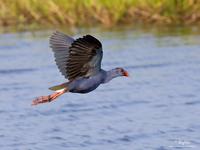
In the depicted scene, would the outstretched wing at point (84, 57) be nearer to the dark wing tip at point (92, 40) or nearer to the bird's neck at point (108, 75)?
the dark wing tip at point (92, 40)

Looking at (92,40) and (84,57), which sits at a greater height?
(92,40)

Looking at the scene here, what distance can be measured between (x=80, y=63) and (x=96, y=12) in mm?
9886

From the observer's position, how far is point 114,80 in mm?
12398

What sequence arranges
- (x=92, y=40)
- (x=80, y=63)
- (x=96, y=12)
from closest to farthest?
(x=92, y=40), (x=80, y=63), (x=96, y=12)

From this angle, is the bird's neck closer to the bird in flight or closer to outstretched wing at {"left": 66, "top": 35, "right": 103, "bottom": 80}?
the bird in flight

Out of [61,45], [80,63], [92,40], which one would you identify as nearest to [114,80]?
[61,45]

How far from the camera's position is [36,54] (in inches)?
557

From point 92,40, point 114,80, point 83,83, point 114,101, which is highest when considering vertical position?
point 92,40

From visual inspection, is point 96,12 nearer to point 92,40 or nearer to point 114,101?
point 114,101

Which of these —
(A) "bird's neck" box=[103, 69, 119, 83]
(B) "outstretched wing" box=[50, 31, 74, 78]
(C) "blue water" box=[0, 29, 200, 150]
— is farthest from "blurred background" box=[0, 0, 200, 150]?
(B) "outstretched wing" box=[50, 31, 74, 78]

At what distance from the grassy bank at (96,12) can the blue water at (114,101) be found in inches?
56.4

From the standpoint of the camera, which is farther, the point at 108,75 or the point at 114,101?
the point at 114,101

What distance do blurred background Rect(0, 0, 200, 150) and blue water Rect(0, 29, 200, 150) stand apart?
1 centimetres

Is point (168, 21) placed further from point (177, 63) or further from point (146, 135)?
point (146, 135)
